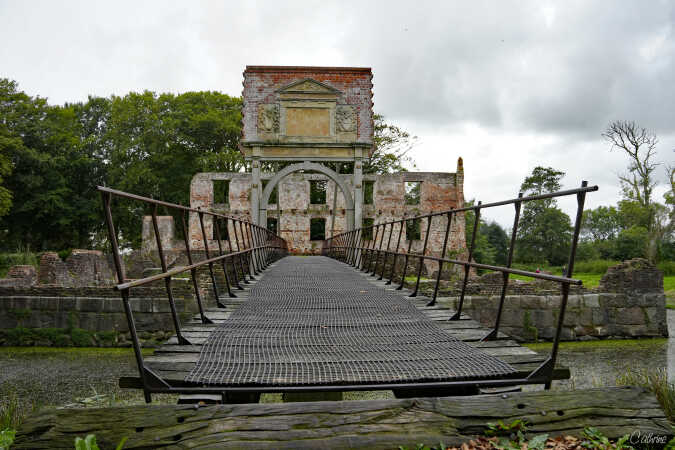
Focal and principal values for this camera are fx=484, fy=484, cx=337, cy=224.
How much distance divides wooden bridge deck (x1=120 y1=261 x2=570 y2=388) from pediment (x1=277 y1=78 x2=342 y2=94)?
10738 millimetres

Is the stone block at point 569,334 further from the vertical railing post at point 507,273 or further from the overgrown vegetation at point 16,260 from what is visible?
the overgrown vegetation at point 16,260

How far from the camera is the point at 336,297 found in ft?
17.4

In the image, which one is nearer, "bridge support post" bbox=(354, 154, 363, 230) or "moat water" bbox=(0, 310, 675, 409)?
"moat water" bbox=(0, 310, 675, 409)

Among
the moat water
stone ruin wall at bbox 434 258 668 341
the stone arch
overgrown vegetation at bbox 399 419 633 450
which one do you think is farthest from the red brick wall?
overgrown vegetation at bbox 399 419 633 450

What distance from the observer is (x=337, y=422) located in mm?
2109

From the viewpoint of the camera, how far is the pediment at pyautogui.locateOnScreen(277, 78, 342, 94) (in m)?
14.2

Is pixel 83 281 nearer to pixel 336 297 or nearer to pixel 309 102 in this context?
pixel 309 102

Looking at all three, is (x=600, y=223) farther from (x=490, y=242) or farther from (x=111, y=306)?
(x=111, y=306)

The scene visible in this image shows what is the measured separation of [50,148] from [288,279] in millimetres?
31268

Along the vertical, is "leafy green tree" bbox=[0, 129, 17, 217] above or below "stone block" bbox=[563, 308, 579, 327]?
above

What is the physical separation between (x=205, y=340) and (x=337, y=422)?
1487mm

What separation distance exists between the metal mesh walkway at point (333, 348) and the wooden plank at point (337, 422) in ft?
0.77

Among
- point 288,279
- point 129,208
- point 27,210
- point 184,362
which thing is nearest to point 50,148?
point 27,210

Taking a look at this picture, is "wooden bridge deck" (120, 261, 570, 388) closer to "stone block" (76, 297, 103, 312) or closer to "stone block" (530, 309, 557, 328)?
"stone block" (76, 297, 103, 312)
